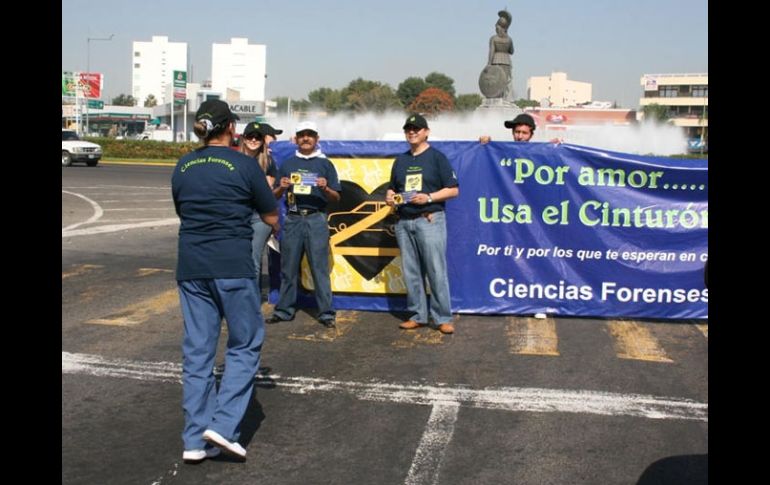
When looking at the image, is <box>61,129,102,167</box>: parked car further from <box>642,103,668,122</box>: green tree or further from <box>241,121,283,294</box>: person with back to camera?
<box>642,103,668,122</box>: green tree

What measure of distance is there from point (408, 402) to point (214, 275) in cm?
176

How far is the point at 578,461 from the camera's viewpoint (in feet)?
15.0

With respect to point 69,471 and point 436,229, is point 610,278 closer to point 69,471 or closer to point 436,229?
point 436,229

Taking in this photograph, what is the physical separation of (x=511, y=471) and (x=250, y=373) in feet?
5.10

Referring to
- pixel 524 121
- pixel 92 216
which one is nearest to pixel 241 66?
pixel 92 216

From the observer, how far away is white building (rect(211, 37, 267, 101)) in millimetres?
130375

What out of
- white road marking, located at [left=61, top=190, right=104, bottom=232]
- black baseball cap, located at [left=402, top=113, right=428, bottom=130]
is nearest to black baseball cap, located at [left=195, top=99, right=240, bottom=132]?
black baseball cap, located at [left=402, top=113, right=428, bottom=130]

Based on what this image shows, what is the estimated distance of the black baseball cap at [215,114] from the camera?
4.63m

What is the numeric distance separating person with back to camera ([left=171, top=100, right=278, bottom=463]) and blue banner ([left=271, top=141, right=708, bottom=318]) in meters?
4.03

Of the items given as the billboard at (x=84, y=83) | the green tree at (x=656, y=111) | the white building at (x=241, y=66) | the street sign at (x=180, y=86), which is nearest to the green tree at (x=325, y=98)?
the white building at (x=241, y=66)

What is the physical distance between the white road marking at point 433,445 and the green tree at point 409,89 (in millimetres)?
136200

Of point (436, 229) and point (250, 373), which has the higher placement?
point (436, 229)

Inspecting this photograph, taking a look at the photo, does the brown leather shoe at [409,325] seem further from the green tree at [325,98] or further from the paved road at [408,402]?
the green tree at [325,98]
